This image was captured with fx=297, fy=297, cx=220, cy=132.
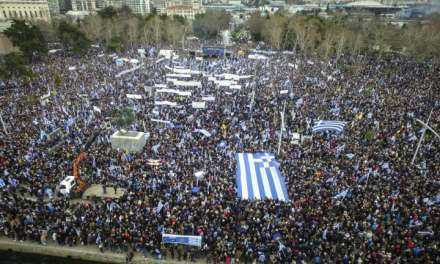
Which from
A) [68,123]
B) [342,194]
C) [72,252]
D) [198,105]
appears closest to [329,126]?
[342,194]

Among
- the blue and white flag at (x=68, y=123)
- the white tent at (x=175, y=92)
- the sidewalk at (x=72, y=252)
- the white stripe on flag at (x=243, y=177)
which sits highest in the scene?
the white tent at (x=175, y=92)

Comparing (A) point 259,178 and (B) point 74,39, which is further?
(B) point 74,39

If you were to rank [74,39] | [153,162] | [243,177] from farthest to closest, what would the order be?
1. [74,39]
2. [153,162]
3. [243,177]

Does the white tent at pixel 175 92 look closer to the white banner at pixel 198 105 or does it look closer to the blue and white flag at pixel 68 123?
the white banner at pixel 198 105

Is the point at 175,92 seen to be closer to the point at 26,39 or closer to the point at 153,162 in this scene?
the point at 153,162

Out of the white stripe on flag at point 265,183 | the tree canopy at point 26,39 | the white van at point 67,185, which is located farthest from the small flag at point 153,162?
the tree canopy at point 26,39

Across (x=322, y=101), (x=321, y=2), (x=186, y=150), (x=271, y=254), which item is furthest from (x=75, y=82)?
(x=321, y=2)

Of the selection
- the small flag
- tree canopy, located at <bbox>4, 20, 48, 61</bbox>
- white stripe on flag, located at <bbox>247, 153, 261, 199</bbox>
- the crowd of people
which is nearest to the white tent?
the crowd of people
